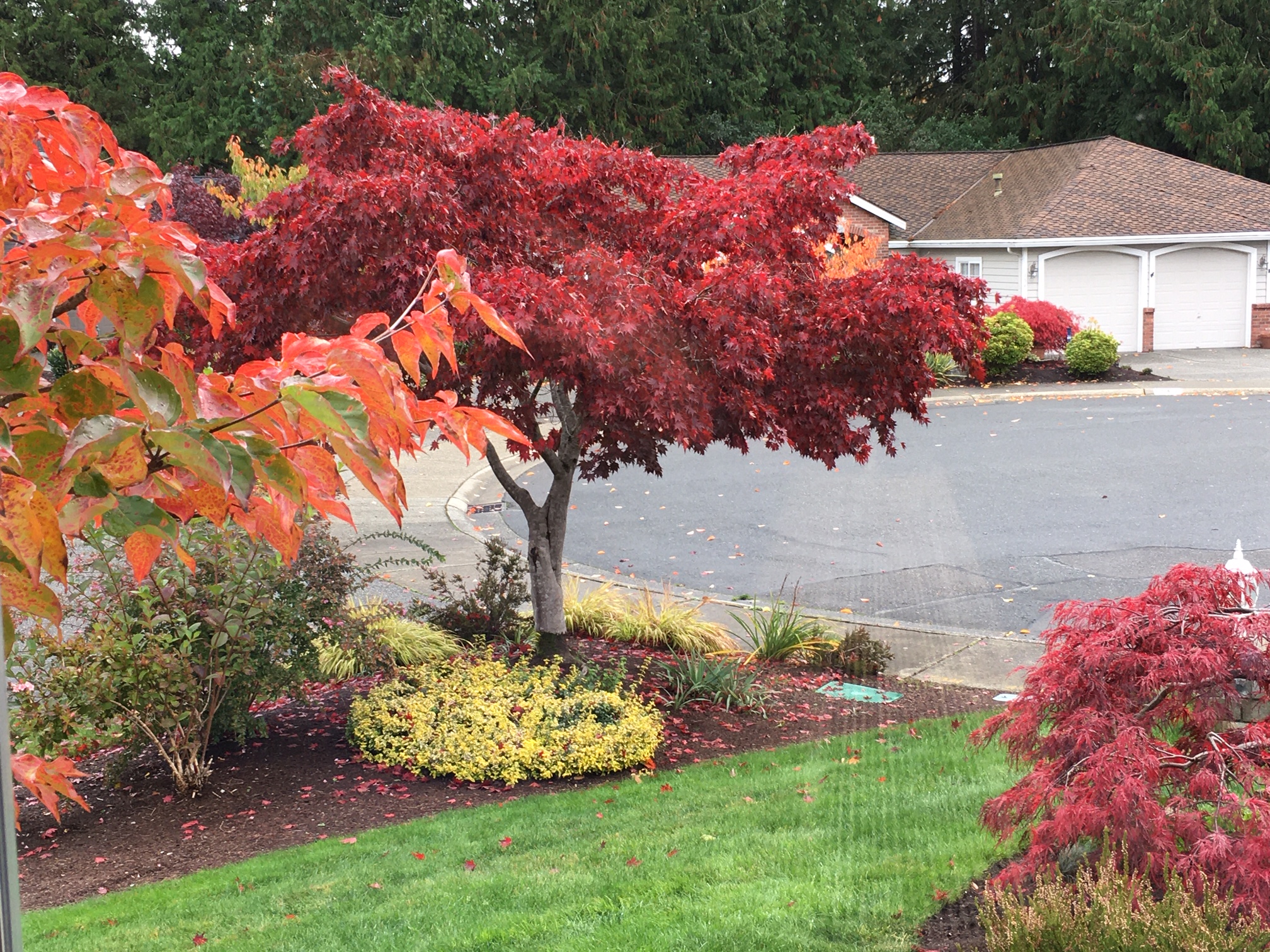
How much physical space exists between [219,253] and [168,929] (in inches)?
152

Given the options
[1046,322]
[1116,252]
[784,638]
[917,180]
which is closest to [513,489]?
[784,638]

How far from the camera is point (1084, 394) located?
23.6m

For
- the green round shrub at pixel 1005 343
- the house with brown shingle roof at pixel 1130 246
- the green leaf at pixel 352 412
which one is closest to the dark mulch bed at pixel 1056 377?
the green round shrub at pixel 1005 343

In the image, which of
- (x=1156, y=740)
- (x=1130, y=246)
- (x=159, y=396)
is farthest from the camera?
(x=1130, y=246)

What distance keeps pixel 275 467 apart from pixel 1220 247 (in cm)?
3198

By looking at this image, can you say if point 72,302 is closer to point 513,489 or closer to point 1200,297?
point 513,489

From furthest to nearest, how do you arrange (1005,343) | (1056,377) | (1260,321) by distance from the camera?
(1260,321) → (1056,377) → (1005,343)

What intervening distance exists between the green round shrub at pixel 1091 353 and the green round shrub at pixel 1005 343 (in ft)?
3.04

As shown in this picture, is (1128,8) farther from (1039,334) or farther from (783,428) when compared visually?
(783,428)

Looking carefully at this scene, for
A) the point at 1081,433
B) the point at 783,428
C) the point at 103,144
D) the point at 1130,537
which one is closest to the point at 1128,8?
the point at 1081,433

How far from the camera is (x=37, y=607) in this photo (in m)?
1.85

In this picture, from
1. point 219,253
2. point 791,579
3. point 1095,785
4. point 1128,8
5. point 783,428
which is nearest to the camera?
point 1095,785

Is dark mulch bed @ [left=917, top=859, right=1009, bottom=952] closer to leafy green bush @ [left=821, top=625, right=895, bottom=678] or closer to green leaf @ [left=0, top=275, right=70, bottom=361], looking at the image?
green leaf @ [left=0, top=275, right=70, bottom=361]

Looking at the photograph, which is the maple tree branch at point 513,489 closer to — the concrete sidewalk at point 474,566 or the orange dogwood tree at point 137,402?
the concrete sidewalk at point 474,566
